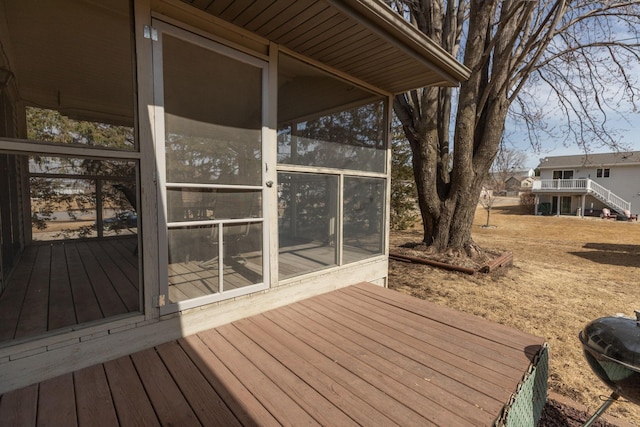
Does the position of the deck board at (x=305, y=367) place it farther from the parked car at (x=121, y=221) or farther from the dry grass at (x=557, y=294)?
the dry grass at (x=557, y=294)

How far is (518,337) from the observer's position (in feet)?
7.41

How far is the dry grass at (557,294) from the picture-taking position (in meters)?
2.77

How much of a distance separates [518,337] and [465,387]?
871 millimetres

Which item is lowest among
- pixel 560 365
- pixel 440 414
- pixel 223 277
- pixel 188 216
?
pixel 560 365

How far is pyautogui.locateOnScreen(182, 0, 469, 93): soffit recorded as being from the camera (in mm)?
2119

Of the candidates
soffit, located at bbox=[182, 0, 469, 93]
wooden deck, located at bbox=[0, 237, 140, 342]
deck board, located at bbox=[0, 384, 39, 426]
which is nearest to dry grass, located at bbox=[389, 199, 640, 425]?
soffit, located at bbox=[182, 0, 469, 93]

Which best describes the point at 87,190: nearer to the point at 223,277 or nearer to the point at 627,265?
the point at 223,277

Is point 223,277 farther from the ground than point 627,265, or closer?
farther from the ground

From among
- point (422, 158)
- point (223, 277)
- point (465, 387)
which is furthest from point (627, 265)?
point (223, 277)

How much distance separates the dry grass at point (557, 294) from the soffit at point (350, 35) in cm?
314

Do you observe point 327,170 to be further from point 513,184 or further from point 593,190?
point 513,184

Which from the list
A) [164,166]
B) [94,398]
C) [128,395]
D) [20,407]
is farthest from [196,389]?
[164,166]

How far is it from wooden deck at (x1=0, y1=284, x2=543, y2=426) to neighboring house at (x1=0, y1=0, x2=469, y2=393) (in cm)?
24

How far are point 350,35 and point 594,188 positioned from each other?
25.6 metres
